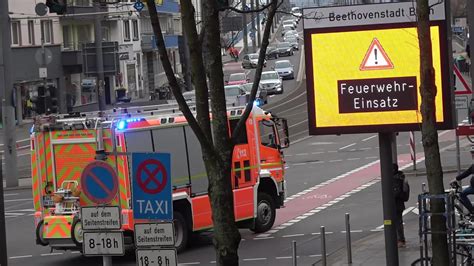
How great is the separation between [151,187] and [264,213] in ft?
46.9

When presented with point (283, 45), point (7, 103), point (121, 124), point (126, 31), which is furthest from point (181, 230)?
point (283, 45)

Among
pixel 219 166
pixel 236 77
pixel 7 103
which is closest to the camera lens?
pixel 219 166

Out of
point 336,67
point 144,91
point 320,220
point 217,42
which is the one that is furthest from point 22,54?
point 217,42

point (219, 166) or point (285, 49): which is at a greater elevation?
point (285, 49)

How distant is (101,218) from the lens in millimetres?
13383

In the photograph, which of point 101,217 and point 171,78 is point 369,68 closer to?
point 101,217

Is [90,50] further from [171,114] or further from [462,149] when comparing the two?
[171,114]

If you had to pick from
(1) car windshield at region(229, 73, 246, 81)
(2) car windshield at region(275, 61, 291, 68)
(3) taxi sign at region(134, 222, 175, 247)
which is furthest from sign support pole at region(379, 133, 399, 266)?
(2) car windshield at region(275, 61, 291, 68)

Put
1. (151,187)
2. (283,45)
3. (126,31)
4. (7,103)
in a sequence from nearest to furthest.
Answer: (151,187) < (7,103) < (126,31) < (283,45)

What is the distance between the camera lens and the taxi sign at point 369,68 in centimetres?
1653

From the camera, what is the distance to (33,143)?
78.2ft

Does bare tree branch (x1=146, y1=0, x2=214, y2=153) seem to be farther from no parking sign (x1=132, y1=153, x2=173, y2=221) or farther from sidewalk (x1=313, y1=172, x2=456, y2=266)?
sidewalk (x1=313, y1=172, x2=456, y2=266)

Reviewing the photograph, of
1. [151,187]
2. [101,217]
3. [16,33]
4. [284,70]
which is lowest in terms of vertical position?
[101,217]

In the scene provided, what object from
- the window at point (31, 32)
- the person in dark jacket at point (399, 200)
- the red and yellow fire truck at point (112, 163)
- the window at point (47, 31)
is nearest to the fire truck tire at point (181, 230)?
the red and yellow fire truck at point (112, 163)
